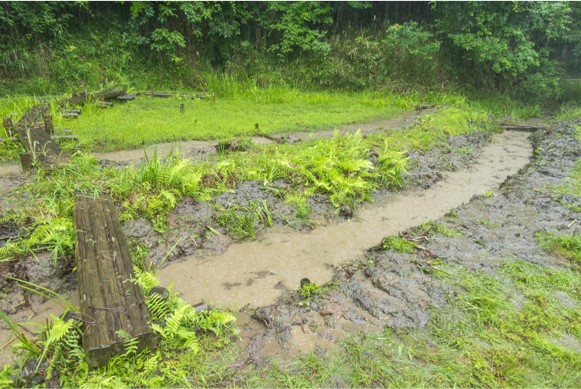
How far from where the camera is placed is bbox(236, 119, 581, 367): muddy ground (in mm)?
2955

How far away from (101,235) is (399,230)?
133 inches

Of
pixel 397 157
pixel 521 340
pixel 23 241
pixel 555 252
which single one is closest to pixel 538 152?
pixel 397 157

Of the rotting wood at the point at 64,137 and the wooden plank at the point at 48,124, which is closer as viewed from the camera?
A: the rotting wood at the point at 64,137

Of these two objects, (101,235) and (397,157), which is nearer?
(101,235)

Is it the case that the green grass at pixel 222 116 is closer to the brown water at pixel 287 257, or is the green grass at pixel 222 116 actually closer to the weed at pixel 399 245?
the brown water at pixel 287 257

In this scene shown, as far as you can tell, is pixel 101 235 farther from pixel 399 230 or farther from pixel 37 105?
pixel 37 105

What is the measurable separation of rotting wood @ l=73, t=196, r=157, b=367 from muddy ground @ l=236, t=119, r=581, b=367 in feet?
2.52

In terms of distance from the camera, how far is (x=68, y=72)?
11.2 m

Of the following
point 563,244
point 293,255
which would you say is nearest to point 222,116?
point 293,255

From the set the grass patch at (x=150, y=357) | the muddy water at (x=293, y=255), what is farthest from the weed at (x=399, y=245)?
the grass patch at (x=150, y=357)

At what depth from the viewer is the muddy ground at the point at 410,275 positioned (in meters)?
2.96

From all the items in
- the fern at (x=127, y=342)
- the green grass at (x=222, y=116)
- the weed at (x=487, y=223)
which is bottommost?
the weed at (x=487, y=223)

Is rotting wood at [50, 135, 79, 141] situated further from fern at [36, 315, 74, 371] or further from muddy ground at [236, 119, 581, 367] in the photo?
muddy ground at [236, 119, 581, 367]

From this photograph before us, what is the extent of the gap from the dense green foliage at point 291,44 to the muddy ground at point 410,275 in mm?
8446
